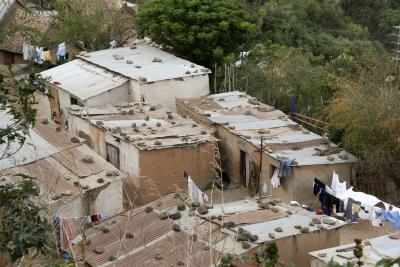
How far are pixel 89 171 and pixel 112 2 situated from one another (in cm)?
1832

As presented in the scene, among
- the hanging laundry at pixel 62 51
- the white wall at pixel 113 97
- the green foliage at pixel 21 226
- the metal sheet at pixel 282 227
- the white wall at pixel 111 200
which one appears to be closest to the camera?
the green foliage at pixel 21 226

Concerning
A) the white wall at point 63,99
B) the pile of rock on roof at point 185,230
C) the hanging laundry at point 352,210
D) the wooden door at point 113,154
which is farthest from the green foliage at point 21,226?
the white wall at point 63,99

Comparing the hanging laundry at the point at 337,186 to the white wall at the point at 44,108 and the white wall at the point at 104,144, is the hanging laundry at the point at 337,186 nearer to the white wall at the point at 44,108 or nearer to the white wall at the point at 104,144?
the white wall at the point at 104,144

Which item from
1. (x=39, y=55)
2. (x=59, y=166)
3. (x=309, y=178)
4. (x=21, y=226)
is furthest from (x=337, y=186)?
(x=39, y=55)

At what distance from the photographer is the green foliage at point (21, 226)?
6555 millimetres

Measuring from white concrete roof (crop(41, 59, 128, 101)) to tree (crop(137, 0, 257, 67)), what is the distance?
103 inches

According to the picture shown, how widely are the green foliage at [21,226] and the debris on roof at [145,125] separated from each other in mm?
9018

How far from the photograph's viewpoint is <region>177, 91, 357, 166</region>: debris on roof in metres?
16.5

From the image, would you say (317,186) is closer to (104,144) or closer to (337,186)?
(337,186)

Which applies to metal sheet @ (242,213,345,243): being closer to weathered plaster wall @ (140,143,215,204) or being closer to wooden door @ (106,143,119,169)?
weathered plaster wall @ (140,143,215,204)

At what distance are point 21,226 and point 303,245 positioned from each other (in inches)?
255

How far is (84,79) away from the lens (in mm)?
21766

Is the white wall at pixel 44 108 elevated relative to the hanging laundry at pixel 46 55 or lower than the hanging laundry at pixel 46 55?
lower

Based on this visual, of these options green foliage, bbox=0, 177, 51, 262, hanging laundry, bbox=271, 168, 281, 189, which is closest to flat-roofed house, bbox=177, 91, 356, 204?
hanging laundry, bbox=271, 168, 281, 189
